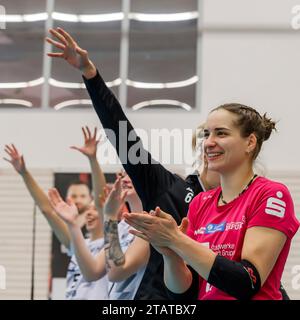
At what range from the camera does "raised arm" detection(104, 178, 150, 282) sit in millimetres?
2172

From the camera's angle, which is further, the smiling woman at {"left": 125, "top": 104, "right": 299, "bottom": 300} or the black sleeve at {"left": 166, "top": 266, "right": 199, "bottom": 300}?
the black sleeve at {"left": 166, "top": 266, "right": 199, "bottom": 300}

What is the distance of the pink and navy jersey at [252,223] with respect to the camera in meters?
1.38

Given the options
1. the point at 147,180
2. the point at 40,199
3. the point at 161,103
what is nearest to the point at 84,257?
→ the point at 40,199

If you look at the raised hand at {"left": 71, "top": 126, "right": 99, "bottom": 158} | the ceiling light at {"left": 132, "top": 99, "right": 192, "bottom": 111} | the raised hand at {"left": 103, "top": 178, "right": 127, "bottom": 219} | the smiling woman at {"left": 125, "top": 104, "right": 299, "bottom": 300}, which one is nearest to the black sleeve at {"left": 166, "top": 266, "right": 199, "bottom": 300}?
the smiling woman at {"left": 125, "top": 104, "right": 299, "bottom": 300}

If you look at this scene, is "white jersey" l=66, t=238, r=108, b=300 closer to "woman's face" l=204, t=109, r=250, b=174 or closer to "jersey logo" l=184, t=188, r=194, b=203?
"jersey logo" l=184, t=188, r=194, b=203

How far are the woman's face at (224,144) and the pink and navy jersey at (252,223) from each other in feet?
0.23

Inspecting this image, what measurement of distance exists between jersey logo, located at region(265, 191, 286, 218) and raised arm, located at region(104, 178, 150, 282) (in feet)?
2.76

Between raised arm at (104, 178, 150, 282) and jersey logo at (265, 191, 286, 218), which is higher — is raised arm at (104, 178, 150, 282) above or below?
below

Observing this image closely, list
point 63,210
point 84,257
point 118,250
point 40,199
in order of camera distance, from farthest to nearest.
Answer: point 40,199, point 63,210, point 84,257, point 118,250

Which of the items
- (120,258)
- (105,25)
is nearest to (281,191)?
(120,258)

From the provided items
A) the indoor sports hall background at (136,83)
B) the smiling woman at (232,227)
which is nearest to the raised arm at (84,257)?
the smiling woman at (232,227)

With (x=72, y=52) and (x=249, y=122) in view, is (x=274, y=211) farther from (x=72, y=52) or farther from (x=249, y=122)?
(x=72, y=52)

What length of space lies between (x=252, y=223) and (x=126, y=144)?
1.74 ft

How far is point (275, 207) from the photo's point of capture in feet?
4.55
